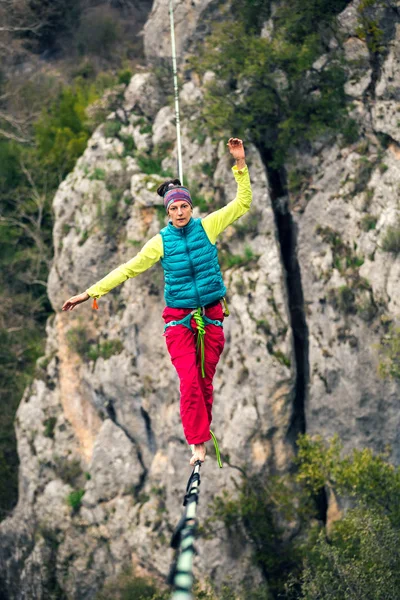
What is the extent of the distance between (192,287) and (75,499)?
18.7 m

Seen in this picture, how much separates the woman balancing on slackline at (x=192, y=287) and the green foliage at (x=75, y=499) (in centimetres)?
1809

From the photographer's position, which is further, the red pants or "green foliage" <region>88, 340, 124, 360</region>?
"green foliage" <region>88, 340, 124, 360</region>

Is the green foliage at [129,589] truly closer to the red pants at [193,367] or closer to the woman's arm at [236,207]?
the red pants at [193,367]

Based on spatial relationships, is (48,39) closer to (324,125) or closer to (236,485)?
(324,125)

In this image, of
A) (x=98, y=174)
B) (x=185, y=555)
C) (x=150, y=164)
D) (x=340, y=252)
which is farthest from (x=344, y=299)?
(x=185, y=555)

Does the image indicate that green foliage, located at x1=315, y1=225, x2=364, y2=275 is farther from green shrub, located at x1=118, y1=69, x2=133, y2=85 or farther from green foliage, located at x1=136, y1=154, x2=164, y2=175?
green shrub, located at x1=118, y1=69, x2=133, y2=85

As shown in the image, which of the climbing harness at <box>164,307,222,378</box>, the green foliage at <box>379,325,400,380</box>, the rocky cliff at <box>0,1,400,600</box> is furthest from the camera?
the rocky cliff at <box>0,1,400,600</box>

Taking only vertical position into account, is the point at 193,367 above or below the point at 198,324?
below

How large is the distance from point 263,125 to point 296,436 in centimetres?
876

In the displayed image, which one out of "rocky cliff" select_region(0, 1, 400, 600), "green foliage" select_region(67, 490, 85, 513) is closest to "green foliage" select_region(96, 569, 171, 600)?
"rocky cliff" select_region(0, 1, 400, 600)

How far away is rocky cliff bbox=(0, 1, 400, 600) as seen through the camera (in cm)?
2361

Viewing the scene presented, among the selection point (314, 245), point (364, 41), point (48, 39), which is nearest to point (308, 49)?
point (364, 41)

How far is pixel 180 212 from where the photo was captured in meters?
9.85

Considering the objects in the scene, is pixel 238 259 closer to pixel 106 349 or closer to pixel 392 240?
pixel 392 240
